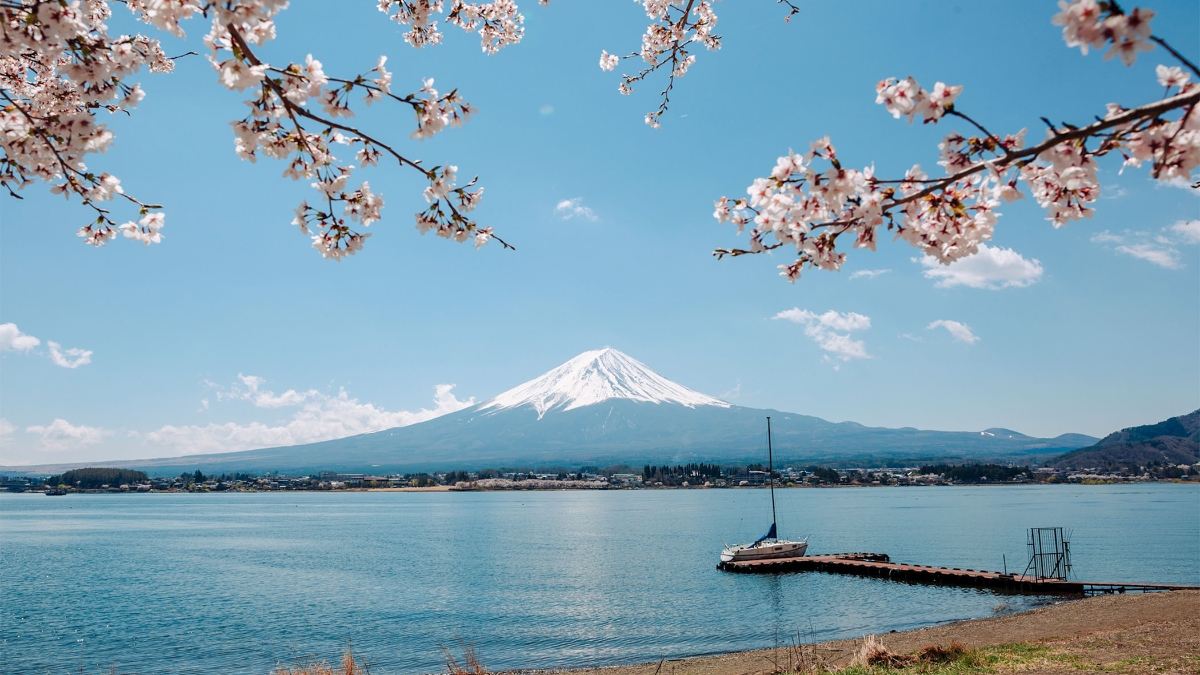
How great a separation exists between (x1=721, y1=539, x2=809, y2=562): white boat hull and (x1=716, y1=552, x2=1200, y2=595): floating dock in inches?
16.4

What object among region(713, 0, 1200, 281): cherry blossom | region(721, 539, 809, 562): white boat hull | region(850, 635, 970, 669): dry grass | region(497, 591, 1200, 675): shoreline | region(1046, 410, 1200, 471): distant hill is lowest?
region(1046, 410, 1200, 471): distant hill

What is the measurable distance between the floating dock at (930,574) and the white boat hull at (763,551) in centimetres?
42

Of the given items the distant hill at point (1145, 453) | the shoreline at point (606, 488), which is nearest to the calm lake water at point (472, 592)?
the shoreline at point (606, 488)

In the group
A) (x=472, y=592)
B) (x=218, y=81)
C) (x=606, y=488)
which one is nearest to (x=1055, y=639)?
(x=218, y=81)

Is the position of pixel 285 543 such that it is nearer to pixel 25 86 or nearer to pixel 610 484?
pixel 25 86

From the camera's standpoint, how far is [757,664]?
48.3 ft

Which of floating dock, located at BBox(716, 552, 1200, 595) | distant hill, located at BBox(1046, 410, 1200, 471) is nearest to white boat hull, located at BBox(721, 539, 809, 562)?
floating dock, located at BBox(716, 552, 1200, 595)

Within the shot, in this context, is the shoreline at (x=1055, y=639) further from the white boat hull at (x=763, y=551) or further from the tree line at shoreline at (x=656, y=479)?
the tree line at shoreline at (x=656, y=479)

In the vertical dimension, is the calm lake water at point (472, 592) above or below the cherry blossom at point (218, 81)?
below

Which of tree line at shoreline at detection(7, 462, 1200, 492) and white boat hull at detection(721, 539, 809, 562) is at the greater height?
white boat hull at detection(721, 539, 809, 562)

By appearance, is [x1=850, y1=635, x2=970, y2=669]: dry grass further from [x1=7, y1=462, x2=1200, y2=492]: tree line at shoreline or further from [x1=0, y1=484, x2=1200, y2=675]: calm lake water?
[x1=7, y1=462, x2=1200, y2=492]: tree line at shoreline

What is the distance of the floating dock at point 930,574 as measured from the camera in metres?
24.2

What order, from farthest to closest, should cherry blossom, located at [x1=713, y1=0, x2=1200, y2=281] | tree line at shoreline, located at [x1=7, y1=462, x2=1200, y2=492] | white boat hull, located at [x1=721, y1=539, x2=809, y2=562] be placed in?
1. tree line at shoreline, located at [x1=7, y1=462, x2=1200, y2=492]
2. white boat hull, located at [x1=721, y1=539, x2=809, y2=562]
3. cherry blossom, located at [x1=713, y1=0, x2=1200, y2=281]

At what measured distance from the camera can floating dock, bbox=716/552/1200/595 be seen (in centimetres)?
2423
